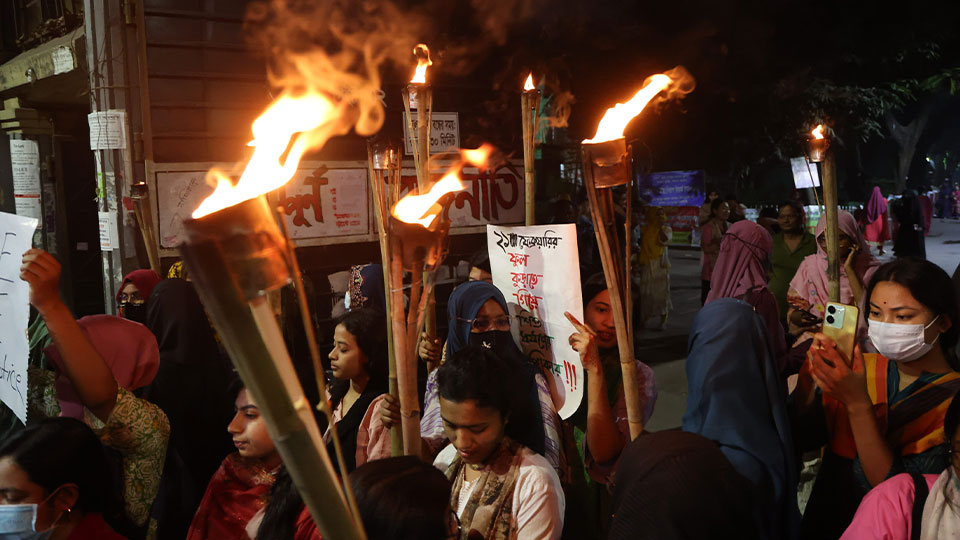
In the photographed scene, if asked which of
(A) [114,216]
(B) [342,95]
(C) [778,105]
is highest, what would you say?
(C) [778,105]

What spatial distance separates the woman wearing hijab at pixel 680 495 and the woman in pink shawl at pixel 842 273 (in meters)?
2.71

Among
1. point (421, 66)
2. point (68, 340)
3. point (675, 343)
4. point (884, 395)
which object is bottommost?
point (675, 343)

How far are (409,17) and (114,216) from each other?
145 inches

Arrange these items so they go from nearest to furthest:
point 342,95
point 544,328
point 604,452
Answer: point 604,452 < point 544,328 < point 342,95

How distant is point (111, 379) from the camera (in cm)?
237

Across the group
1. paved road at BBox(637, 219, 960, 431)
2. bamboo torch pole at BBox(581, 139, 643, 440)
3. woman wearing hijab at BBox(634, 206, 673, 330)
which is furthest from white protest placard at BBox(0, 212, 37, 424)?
woman wearing hijab at BBox(634, 206, 673, 330)

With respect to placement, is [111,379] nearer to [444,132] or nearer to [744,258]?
[744,258]

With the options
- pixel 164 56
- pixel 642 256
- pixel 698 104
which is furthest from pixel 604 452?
pixel 698 104

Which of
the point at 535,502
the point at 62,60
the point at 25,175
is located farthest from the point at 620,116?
the point at 25,175

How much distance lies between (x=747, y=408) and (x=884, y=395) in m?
0.82

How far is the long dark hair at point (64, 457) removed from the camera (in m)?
2.02

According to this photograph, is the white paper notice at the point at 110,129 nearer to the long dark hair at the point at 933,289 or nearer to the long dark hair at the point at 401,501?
the long dark hair at the point at 401,501

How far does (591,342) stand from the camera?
2719 millimetres

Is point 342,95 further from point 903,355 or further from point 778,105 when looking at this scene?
point 778,105
